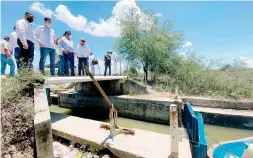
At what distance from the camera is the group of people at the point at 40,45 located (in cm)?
598

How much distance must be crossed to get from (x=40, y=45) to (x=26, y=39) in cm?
100

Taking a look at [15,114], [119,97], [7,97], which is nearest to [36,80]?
[7,97]

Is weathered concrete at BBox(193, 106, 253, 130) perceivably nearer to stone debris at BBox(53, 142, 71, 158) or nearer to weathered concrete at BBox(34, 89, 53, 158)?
stone debris at BBox(53, 142, 71, 158)

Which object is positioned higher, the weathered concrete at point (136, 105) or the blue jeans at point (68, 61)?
the blue jeans at point (68, 61)

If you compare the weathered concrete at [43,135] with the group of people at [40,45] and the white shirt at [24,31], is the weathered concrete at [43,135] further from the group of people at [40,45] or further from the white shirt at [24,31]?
the white shirt at [24,31]

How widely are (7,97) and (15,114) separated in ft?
2.48

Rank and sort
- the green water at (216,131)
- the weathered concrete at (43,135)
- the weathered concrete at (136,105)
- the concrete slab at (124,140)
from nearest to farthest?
the weathered concrete at (43,135), the concrete slab at (124,140), the green water at (216,131), the weathered concrete at (136,105)

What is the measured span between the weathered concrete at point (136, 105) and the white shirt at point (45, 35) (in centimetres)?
604

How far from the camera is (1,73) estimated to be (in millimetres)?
7930

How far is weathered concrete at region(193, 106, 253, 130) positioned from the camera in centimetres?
877

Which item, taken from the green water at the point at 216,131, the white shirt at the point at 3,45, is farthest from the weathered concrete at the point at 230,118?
the white shirt at the point at 3,45

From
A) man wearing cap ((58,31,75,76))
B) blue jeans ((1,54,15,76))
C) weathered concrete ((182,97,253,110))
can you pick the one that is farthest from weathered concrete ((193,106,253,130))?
blue jeans ((1,54,15,76))

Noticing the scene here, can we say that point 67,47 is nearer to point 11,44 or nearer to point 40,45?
point 40,45

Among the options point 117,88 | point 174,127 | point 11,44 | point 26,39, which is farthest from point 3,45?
point 117,88
